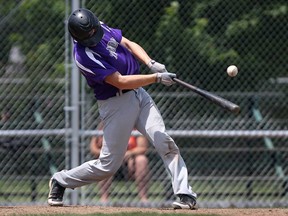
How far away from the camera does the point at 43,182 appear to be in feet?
34.0

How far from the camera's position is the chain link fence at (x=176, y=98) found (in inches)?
400

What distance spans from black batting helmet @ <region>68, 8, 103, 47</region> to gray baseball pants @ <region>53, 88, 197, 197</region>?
23.5 inches

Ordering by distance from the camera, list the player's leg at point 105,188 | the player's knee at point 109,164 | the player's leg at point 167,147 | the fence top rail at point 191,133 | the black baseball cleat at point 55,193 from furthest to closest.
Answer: the player's leg at point 105,188, the fence top rail at point 191,133, the black baseball cleat at point 55,193, the player's knee at point 109,164, the player's leg at point 167,147

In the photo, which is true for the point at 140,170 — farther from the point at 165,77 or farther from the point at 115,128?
the point at 165,77

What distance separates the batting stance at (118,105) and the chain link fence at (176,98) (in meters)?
1.78

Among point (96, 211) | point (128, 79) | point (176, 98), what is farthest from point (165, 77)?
point (176, 98)

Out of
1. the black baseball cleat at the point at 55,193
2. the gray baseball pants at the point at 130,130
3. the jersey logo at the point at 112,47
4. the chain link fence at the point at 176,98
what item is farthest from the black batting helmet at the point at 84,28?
the chain link fence at the point at 176,98

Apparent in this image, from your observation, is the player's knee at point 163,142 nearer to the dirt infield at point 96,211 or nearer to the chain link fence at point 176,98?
the dirt infield at point 96,211

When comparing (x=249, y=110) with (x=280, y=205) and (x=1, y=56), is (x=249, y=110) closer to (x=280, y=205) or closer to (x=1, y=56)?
(x=280, y=205)

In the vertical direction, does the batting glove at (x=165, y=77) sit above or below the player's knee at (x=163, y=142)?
above

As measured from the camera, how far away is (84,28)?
776cm

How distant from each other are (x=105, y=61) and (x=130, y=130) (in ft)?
2.32

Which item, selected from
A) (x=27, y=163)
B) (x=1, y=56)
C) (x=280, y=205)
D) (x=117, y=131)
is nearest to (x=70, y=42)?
(x=1, y=56)

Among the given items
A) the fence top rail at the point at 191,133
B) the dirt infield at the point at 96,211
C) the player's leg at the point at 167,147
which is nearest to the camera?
the dirt infield at the point at 96,211
